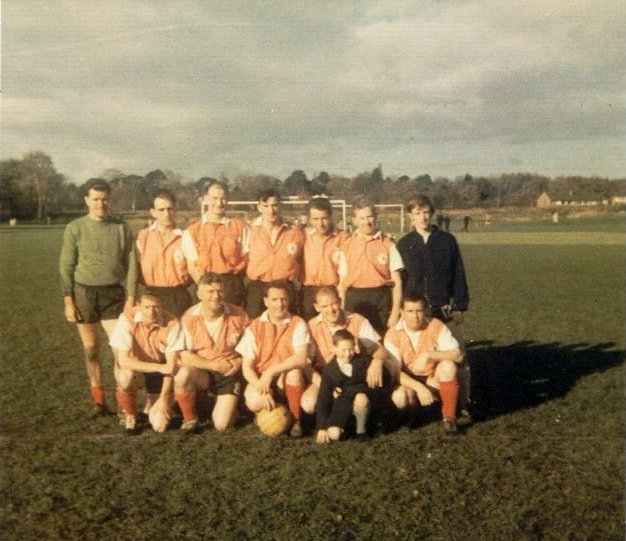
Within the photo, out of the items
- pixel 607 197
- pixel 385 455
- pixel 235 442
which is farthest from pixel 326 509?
pixel 607 197

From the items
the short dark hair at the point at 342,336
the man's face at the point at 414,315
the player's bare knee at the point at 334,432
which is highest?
the man's face at the point at 414,315

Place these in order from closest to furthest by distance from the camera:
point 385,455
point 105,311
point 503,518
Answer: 1. point 503,518
2. point 385,455
3. point 105,311

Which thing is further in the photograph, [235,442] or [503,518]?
[235,442]

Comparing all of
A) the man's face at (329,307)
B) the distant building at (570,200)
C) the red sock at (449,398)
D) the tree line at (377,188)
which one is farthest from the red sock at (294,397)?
the distant building at (570,200)

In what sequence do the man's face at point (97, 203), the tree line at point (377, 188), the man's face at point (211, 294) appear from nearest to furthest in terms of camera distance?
the man's face at point (211, 294), the man's face at point (97, 203), the tree line at point (377, 188)

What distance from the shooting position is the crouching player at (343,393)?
173 inches

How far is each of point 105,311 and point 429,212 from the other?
2.56 metres

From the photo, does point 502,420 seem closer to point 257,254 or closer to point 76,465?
point 257,254

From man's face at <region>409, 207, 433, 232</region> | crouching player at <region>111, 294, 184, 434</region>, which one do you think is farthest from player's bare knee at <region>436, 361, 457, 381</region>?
crouching player at <region>111, 294, 184, 434</region>

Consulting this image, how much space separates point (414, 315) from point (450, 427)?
81 cm

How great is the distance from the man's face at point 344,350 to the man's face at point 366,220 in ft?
3.37

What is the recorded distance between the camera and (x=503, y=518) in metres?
3.27

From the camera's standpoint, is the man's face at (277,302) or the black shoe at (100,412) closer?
the man's face at (277,302)

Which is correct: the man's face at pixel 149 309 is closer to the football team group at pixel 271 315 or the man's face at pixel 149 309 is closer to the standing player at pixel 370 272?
the football team group at pixel 271 315
